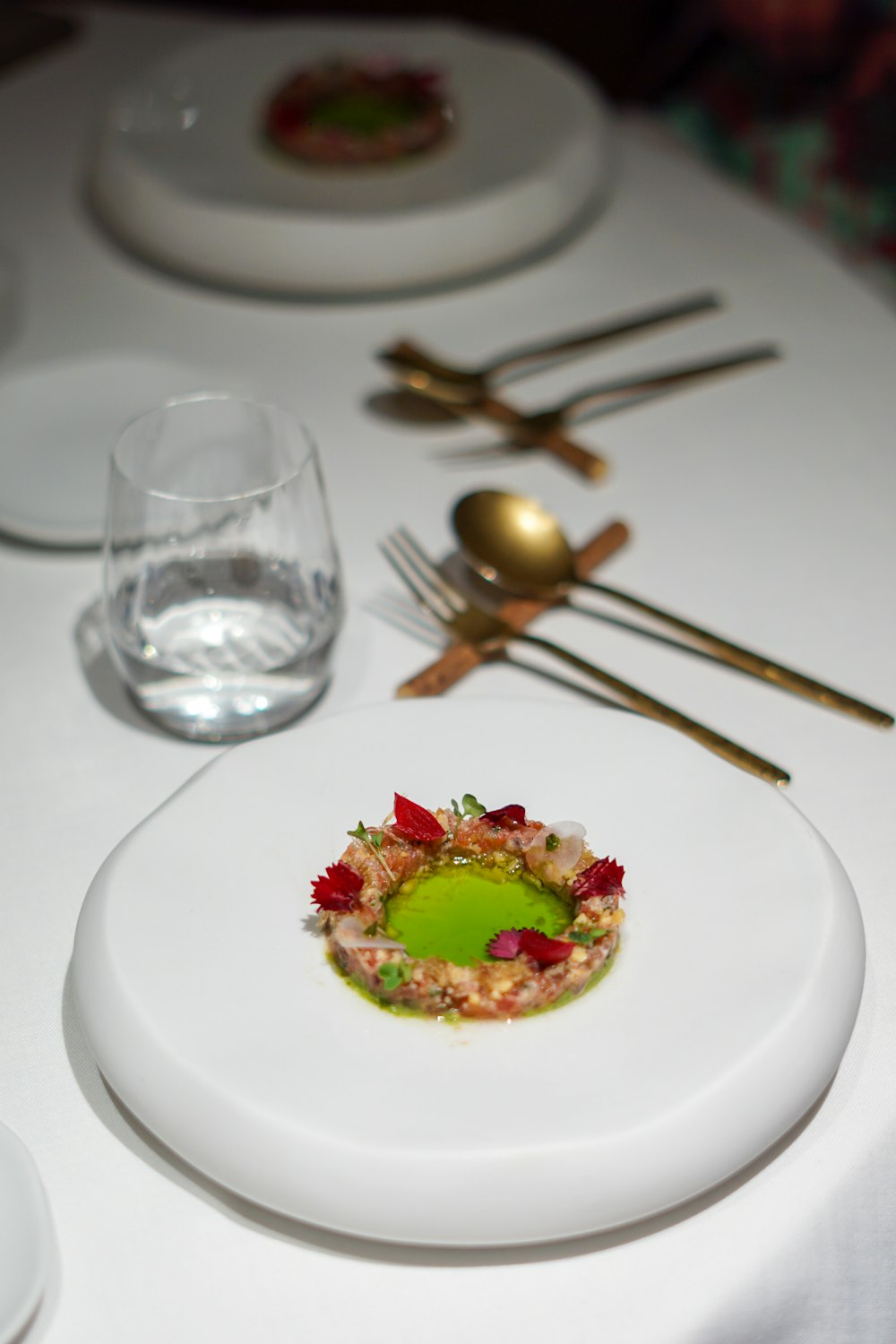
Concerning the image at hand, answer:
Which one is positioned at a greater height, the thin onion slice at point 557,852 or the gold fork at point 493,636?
the thin onion slice at point 557,852

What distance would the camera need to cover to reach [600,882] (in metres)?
0.59

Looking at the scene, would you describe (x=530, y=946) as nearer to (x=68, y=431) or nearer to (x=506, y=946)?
(x=506, y=946)

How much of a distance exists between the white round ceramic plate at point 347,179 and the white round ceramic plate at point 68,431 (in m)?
0.21

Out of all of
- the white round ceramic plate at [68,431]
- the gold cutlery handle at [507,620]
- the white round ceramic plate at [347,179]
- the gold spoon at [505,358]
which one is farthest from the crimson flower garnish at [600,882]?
the white round ceramic plate at [347,179]

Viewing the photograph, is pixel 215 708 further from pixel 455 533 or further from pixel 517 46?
pixel 517 46

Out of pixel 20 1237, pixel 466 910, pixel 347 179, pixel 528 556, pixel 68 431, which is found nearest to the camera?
pixel 20 1237

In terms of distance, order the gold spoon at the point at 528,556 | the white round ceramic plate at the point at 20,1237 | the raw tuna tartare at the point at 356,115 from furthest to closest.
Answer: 1. the raw tuna tartare at the point at 356,115
2. the gold spoon at the point at 528,556
3. the white round ceramic plate at the point at 20,1237

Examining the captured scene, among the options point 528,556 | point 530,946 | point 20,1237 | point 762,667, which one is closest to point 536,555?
point 528,556

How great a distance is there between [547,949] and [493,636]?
338mm

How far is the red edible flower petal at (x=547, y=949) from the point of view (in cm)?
56

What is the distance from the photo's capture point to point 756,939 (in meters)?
0.58

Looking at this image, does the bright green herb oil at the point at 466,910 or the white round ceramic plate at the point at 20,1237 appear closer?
the white round ceramic plate at the point at 20,1237

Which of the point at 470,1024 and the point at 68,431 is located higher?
the point at 470,1024

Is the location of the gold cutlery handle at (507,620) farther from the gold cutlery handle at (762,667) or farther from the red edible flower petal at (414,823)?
the red edible flower petal at (414,823)
